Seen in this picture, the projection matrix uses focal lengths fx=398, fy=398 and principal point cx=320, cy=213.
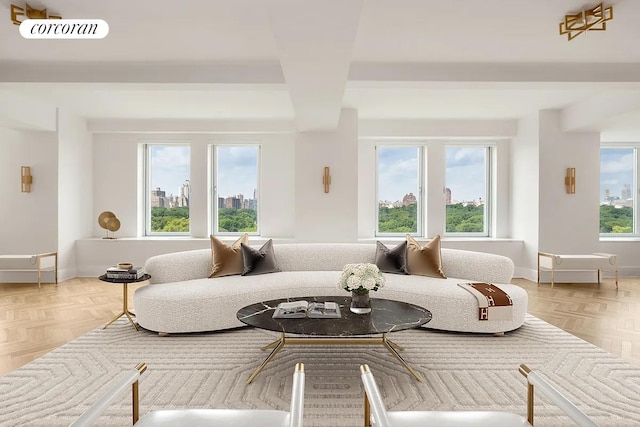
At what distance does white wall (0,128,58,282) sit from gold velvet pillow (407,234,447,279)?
18.9 ft

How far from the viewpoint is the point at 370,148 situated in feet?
25.7

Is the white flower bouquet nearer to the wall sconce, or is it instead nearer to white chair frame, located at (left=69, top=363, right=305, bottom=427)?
white chair frame, located at (left=69, top=363, right=305, bottom=427)

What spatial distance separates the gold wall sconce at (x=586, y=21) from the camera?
3143 millimetres

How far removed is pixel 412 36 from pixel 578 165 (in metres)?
4.76

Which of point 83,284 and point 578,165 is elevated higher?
point 578,165

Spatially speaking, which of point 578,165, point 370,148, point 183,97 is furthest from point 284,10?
point 578,165

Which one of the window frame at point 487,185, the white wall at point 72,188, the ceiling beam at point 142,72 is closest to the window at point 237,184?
the white wall at point 72,188

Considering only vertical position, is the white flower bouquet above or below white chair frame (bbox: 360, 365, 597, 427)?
above

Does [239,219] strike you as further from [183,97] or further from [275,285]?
[275,285]

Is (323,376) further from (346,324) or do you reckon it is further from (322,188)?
(322,188)

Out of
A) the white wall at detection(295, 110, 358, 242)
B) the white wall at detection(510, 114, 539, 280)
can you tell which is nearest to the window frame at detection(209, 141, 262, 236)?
the white wall at detection(295, 110, 358, 242)

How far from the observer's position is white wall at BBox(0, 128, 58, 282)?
656 cm

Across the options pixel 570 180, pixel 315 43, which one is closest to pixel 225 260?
pixel 315 43

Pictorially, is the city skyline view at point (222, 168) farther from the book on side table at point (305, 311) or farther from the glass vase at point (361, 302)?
the glass vase at point (361, 302)
